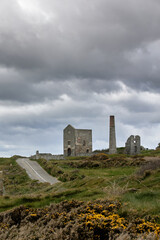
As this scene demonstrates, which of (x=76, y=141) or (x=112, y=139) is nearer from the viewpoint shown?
(x=112, y=139)

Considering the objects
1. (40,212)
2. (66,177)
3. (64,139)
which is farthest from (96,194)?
(64,139)

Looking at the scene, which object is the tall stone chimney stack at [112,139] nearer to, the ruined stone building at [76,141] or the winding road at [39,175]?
the ruined stone building at [76,141]

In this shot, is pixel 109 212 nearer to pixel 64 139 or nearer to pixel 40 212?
pixel 40 212

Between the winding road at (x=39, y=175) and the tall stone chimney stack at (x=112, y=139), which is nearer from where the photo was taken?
the winding road at (x=39, y=175)

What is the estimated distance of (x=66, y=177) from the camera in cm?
2777

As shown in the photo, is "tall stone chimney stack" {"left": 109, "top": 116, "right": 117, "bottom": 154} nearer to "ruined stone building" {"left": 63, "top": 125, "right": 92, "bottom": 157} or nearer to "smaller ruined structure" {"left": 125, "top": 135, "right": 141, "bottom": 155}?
"smaller ruined structure" {"left": 125, "top": 135, "right": 141, "bottom": 155}

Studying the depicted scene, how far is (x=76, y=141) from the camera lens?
73750 millimetres

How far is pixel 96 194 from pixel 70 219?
16.5ft

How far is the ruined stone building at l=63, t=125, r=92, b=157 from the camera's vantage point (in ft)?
242

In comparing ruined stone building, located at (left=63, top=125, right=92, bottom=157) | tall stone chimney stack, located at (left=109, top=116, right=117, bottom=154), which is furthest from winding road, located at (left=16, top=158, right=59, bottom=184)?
ruined stone building, located at (left=63, top=125, right=92, bottom=157)

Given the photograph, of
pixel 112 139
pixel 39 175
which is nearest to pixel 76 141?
pixel 112 139

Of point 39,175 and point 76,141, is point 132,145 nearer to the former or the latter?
point 76,141

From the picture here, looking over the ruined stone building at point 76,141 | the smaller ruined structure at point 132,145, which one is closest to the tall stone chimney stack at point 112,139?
the smaller ruined structure at point 132,145

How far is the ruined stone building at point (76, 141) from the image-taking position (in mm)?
73875
